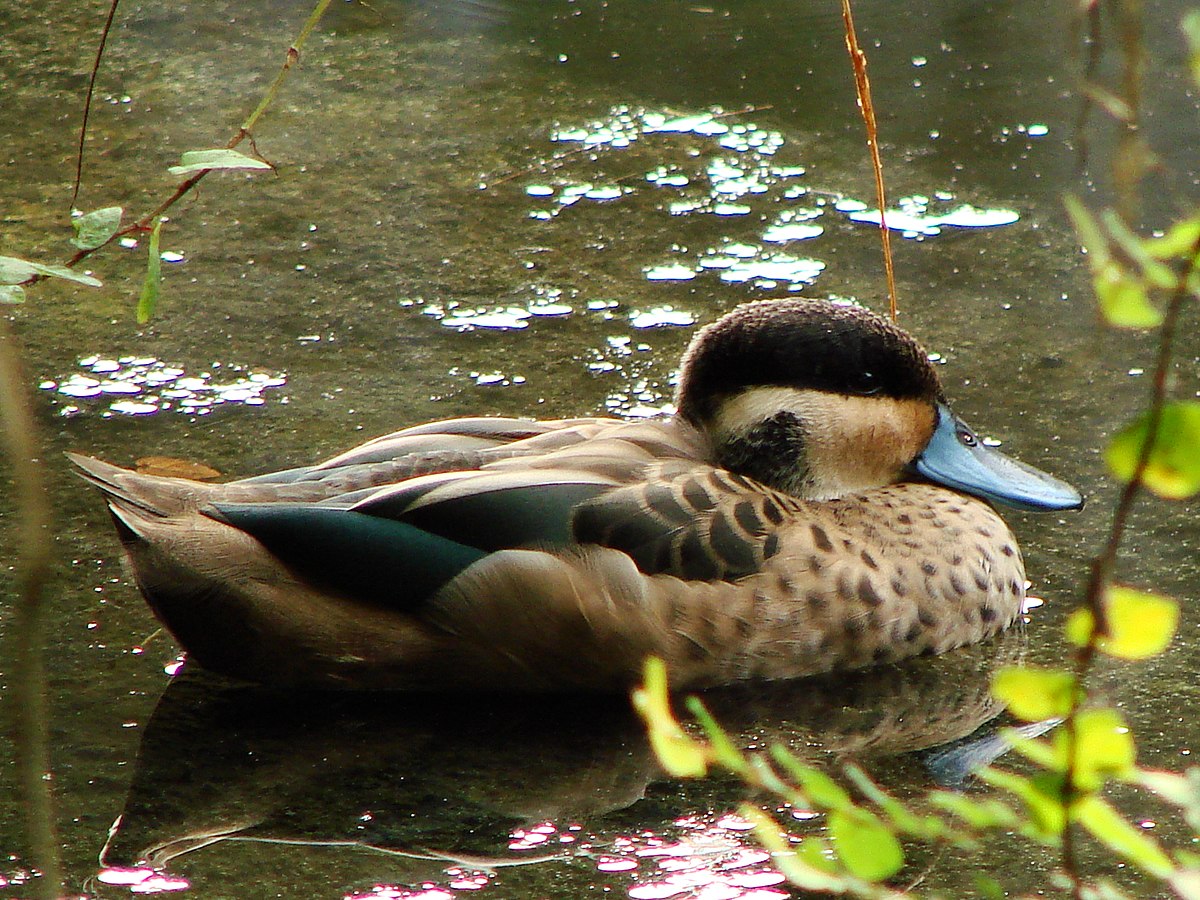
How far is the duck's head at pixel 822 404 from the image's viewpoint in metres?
4.02

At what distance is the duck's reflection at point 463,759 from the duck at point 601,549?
0.23 feet

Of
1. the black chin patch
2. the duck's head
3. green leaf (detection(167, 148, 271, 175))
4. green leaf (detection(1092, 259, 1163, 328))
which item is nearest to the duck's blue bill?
the duck's head

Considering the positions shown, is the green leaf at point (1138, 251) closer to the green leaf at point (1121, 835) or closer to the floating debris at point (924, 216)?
the green leaf at point (1121, 835)

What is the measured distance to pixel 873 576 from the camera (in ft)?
12.8

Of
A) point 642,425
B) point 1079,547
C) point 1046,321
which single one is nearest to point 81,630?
point 642,425

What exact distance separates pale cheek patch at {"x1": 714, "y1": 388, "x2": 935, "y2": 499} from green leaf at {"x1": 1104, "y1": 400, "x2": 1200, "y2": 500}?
2650 millimetres

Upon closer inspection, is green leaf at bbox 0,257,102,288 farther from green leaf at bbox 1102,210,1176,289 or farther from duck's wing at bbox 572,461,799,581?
green leaf at bbox 1102,210,1176,289

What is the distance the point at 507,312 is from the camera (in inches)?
222

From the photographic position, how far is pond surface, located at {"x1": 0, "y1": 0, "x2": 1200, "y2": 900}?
11.0 feet

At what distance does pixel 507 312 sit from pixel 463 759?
7.67 ft

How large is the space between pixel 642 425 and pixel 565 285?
179 cm

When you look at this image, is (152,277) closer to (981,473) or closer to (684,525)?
(684,525)

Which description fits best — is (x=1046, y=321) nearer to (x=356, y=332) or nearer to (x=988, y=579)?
(x=988, y=579)

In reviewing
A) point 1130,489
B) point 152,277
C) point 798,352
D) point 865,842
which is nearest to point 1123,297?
point 1130,489
